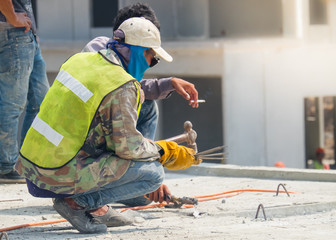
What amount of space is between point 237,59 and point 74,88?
10.9 m

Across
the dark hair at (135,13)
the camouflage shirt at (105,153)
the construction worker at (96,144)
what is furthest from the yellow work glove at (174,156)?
the dark hair at (135,13)

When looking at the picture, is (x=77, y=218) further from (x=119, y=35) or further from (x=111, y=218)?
(x=119, y=35)

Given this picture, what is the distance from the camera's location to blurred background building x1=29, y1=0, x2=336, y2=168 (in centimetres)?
1534

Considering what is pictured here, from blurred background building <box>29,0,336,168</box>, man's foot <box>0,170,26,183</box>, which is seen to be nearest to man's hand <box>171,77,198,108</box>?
man's foot <box>0,170,26,183</box>

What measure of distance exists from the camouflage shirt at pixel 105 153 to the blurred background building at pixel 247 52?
10.5 metres

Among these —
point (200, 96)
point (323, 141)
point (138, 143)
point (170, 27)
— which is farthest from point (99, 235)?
point (323, 141)

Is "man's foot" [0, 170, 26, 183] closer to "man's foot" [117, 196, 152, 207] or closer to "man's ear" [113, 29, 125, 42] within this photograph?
"man's foot" [117, 196, 152, 207]

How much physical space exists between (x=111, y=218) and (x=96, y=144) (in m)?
0.54

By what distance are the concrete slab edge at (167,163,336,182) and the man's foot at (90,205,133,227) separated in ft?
7.26

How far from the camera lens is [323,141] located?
19984 millimetres

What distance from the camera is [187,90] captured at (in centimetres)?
552

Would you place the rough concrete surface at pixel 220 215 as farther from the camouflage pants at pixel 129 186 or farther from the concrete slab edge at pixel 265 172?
the camouflage pants at pixel 129 186

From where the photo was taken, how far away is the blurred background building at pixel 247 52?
15344 millimetres

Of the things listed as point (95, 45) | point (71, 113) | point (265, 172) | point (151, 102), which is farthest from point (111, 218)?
point (265, 172)
